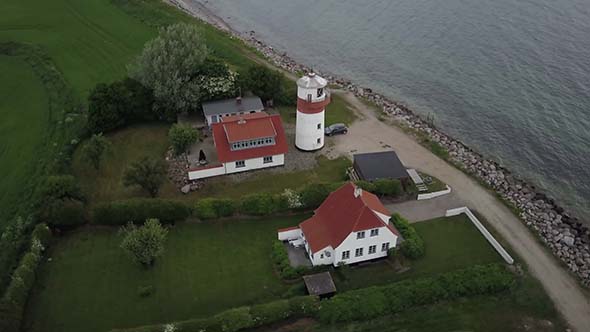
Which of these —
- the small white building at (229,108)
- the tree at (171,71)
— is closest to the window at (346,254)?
the small white building at (229,108)

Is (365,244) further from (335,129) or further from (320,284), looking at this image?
(335,129)

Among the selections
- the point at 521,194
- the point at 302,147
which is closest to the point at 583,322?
the point at 521,194

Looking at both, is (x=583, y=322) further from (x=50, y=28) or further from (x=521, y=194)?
(x=50, y=28)

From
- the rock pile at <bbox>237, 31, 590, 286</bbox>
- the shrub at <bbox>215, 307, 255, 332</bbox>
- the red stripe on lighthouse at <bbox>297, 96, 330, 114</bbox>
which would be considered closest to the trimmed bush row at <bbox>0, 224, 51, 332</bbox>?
the shrub at <bbox>215, 307, 255, 332</bbox>

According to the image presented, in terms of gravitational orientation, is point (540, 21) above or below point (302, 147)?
above

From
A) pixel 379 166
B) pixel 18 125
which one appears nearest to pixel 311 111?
pixel 379 166

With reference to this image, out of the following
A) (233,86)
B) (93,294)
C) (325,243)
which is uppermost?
(233,86)

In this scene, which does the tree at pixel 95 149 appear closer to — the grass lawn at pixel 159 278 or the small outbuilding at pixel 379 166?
the grass lawn at pixel 159 278
